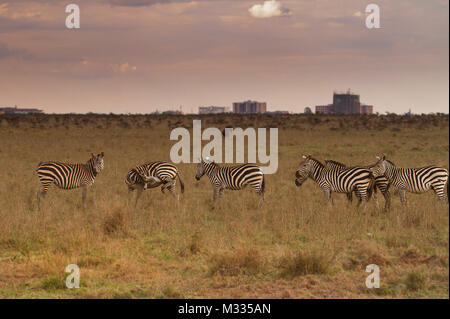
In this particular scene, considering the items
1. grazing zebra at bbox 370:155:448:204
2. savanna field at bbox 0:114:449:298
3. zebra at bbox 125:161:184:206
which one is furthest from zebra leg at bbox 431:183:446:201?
zebra at bbox 125:161:184:206

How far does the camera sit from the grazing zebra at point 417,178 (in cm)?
1380

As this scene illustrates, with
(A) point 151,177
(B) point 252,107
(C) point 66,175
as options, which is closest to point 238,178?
(A) point 151,177

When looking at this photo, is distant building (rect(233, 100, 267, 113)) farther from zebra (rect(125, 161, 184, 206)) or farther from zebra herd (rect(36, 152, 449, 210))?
zebra herd (rect(36, 152, 449, 210))

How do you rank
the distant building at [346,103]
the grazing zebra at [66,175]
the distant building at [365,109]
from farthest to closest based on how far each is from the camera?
the distant building at [365,109], the distant building at [346,103], the grazing zebra at [66,175]

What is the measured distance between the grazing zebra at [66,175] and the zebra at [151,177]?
1065mm

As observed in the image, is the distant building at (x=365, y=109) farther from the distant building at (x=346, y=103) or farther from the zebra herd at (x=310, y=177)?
the zebra herd at (x=310, y=177)

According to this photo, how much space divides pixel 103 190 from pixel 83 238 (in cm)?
849

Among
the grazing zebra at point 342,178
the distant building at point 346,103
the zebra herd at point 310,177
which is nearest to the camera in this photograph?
the grazing zebra at point 342,178

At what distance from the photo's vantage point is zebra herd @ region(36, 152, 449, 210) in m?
13.8

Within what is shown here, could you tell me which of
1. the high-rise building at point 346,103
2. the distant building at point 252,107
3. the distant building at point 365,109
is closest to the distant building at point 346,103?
the high-rise building at point 346,103

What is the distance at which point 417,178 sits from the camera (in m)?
13.9

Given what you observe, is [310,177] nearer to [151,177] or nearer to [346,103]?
[151,177]
